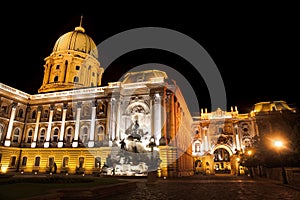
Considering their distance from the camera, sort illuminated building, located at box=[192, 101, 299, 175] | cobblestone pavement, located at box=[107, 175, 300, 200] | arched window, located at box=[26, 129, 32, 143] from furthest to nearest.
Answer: illuminated building, located at box=[192, 101, 299, 175]
arched window, located at box=[26, 129, 32, 143]
cobblestone pavement, located at box=[107, 175, 300, 200]

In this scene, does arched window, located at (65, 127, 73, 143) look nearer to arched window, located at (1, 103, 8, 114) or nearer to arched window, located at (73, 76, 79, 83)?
arched window, located at (1, 103, 8, 114)

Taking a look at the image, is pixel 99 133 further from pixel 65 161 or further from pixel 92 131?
pixel 65 161

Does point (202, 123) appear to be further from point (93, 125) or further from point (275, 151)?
point (275, 151)

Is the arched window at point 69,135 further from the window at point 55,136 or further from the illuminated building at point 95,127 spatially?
the window at point 55,136

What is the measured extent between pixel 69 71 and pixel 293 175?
49.6 meters

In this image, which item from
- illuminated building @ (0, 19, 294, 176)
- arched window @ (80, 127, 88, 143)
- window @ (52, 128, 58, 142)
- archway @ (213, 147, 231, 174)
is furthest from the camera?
archway @ (213, 147, 231, 174)

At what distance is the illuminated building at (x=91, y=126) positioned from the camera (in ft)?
118

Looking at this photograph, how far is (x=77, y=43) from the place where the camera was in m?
59.0

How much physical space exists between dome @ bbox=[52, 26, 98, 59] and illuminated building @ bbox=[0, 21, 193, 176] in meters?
16.9

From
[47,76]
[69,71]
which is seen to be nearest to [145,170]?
[69,71]

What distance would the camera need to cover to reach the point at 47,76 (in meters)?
56.7

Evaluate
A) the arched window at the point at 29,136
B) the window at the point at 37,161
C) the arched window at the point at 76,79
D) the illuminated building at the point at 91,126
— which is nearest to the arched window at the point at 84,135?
the illuminated building at the point at 91,126

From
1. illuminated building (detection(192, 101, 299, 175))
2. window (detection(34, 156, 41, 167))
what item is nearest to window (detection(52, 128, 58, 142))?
window (detection(34, 156, 41, 167))

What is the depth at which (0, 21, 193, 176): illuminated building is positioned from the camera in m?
36.1
